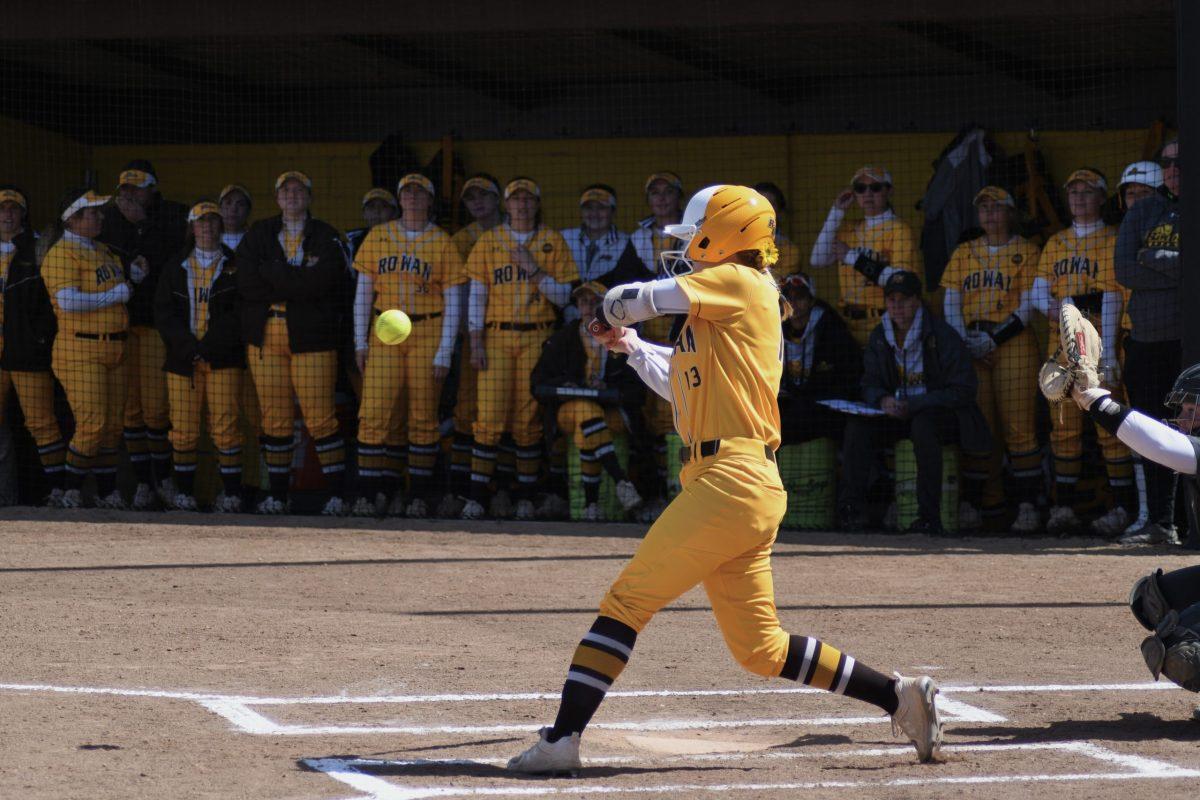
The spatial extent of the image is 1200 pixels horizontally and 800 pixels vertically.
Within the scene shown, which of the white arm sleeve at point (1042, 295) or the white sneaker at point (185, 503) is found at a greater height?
the white arm sleeve at point (1042, 295)

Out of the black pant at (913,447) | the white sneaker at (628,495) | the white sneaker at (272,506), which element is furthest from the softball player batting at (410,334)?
the black pant at (913,447)

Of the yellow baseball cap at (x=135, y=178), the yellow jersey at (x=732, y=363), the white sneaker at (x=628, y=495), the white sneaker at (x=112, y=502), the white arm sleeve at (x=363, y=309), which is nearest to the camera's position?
the yellow jersey at (x=732, y=363)

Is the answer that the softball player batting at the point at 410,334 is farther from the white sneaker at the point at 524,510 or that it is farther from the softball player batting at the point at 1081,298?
the softball player batting at the point at 1081,298

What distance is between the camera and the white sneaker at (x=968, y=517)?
9727mm

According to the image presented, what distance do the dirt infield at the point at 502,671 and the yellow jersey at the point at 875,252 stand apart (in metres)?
1.70

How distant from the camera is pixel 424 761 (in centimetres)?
439

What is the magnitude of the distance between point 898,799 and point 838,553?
15.5ft

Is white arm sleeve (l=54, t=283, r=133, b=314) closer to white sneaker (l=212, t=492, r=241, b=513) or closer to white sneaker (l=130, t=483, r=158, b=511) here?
white sneaker (l=130, t=483, r=158, b=511)

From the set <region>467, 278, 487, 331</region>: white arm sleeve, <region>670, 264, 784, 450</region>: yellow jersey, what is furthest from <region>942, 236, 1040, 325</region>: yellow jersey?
<region>670, 264, 784, 450</region>: yellow jersey

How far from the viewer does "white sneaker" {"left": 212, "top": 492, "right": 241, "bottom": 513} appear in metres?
10.4

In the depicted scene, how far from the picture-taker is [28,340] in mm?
10398

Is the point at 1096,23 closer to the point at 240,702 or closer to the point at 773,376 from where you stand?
the point at 773,376

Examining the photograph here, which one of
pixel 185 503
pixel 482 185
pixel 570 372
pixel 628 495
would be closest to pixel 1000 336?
pixel 628 495

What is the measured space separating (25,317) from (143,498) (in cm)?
142
